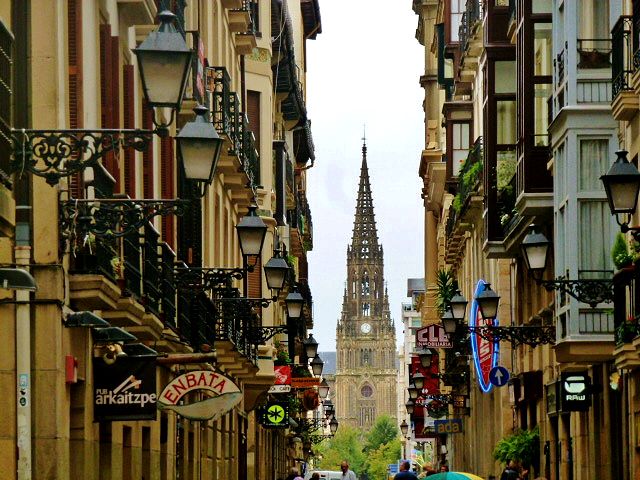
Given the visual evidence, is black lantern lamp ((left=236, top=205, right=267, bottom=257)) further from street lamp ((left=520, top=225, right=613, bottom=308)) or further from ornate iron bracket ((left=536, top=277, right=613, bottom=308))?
street lamp ((left=520, top=225, right=613, bottom=308))

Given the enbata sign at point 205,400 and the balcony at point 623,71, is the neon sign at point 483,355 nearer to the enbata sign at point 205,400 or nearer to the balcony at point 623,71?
the balcony at point 623,71

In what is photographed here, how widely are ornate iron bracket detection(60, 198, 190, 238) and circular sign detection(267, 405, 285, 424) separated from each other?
114ft

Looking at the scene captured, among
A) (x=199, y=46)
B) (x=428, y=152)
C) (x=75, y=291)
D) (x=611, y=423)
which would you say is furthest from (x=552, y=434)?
(x=428, y=152)

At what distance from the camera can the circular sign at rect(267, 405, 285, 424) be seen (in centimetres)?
5166

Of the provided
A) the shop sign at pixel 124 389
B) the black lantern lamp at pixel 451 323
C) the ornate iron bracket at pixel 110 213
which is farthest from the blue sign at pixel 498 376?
the ornate iron bracket at pixel 110 213

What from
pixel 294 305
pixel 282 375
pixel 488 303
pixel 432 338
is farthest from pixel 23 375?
pixel 432 338

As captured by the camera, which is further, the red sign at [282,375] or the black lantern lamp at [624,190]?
the red sign at [282,375]

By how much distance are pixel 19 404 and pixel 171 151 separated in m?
12.5

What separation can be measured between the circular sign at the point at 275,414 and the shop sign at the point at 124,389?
32656 millimetres

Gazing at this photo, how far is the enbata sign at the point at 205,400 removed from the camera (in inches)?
766

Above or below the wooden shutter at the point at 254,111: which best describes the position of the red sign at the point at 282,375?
below

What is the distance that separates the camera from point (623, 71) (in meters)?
24.6

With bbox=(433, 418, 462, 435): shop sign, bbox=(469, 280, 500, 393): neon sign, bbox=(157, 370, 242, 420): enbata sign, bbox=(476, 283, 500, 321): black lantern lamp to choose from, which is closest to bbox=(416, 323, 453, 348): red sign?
bbox=(433, 418, 462, 435): shop sign

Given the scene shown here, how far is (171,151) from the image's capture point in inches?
1115
